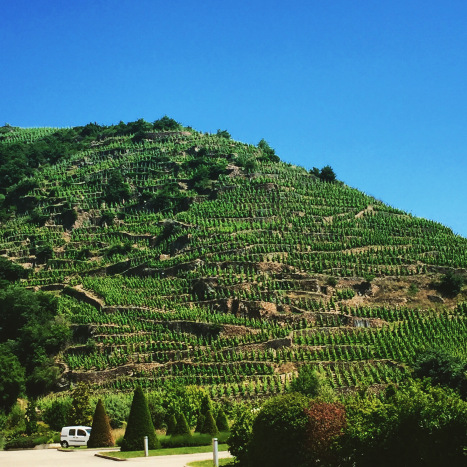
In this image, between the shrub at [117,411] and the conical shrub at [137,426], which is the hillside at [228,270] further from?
the conical shrub at [137,426]

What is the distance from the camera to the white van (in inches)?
1716

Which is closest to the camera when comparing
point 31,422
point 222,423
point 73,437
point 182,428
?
point 182,428

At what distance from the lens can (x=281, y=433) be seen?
2288 centimetres

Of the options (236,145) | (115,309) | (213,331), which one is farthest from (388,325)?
(236,145)

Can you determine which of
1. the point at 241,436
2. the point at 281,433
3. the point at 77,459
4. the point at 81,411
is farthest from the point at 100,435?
the point at 281,433

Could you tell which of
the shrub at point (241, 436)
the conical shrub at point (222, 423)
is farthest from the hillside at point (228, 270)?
the shrub at point (241, 436)

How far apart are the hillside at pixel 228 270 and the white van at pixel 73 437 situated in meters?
12.6

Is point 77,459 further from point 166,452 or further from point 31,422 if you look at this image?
point 31,422

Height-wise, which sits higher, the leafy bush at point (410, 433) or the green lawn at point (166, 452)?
the green lawn at point (166, 452)

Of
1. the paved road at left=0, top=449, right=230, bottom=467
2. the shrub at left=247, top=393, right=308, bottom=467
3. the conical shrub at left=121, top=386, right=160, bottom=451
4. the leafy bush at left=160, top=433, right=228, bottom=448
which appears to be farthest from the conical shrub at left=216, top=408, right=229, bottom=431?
the shrub at left=247, top=393, right=308, bottom=467

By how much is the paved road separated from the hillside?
17.1 metres

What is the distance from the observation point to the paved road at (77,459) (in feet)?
97.4

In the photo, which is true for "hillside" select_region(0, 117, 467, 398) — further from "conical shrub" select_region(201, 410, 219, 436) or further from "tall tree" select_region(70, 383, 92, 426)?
"conical shrub" select_region(201, 410, 219, 436)

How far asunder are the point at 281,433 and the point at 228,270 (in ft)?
171
